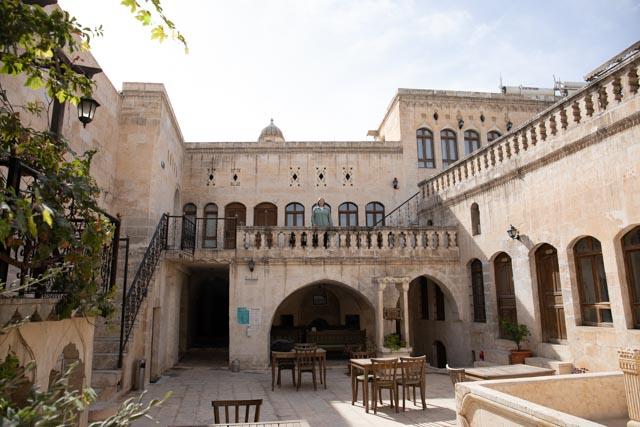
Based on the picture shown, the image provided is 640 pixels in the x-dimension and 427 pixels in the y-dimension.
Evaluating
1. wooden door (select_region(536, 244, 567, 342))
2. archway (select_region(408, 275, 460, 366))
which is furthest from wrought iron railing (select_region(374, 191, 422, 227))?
wooden door (select_region(536, 244, 567, 342))

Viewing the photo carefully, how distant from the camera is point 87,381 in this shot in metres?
5.03

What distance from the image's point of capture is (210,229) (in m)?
17.0

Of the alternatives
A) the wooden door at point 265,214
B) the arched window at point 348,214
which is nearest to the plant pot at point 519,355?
the arched window at point 348,214

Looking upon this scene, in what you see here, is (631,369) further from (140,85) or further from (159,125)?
(140,85)

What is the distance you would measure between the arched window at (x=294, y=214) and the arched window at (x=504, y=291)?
7729 mm

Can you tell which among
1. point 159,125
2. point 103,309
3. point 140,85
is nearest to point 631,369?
point 103,309

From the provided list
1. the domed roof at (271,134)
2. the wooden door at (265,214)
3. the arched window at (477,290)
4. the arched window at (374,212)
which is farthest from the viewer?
the domed roof at (271,134)

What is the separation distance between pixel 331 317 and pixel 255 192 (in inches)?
250

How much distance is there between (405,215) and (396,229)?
3.80 metres

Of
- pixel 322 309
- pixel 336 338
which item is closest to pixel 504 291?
pixel 336 338

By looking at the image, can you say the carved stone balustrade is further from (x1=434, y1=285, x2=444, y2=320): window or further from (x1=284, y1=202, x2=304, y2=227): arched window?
(x1=284, y1=202, x2=304, y2=227): arched window

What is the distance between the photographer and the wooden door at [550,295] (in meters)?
9.84

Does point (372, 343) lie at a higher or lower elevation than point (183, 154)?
lower

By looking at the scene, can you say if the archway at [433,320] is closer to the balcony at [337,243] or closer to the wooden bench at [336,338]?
the balcony at [337,243]
